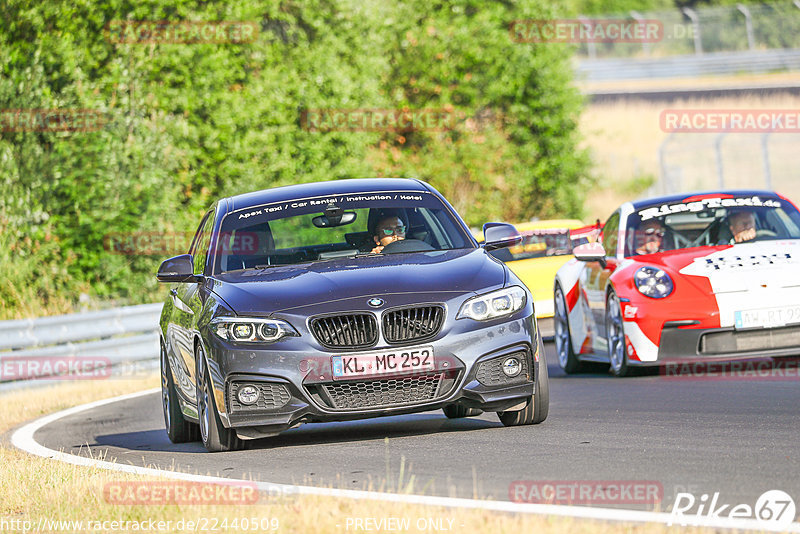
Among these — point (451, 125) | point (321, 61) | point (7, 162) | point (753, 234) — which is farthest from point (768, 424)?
point (451, 125)

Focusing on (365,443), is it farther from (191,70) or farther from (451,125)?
(451,125)

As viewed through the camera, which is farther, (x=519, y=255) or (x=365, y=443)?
(x=519, y=255)

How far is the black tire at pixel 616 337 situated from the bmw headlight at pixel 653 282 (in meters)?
0.27

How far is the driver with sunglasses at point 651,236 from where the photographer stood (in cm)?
1219

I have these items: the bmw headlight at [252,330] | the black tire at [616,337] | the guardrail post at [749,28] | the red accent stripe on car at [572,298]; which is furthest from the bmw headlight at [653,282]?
the guardrail post at [749,28]

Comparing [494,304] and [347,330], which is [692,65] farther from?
[347,330]

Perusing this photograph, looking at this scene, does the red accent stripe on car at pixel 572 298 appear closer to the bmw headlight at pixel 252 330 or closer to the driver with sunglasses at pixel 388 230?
the driver with sunglasses at pixel 388 230

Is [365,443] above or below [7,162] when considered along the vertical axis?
below

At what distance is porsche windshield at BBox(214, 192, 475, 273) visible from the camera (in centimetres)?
888

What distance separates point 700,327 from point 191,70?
1811 cm

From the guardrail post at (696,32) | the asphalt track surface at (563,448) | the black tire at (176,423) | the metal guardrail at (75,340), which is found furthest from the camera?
the guardrail post at (696,32)

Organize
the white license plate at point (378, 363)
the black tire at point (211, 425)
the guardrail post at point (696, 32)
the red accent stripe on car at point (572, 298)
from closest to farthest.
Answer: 1. the white license plate at point (378, 363)
2. the black tire at point (211, 425)
3. the red accent stripe on car at point (572, 298)
4. the guardrail post at point (696, 32)

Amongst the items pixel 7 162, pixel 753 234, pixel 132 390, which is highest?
pixel 7 162

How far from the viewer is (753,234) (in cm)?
1208
